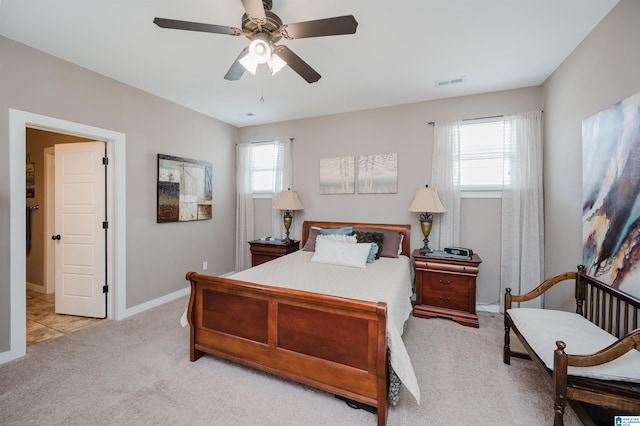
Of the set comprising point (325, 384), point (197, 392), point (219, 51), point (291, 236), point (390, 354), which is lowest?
point (197, 392)

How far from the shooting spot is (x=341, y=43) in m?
2.38

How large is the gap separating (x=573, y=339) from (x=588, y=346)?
8 centimetres

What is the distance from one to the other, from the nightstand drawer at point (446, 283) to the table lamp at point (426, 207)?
0.35 m

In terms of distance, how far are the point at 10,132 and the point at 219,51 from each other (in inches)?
75.6

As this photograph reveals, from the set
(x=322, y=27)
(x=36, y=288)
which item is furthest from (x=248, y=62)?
(x=36, y=288)

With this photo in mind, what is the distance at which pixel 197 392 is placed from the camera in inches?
77.8

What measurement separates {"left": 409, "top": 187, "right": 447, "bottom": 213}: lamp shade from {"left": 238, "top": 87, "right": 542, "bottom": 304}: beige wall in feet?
1.10

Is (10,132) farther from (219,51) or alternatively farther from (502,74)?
(502,74)

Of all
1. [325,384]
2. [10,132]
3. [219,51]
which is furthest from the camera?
[219,51]

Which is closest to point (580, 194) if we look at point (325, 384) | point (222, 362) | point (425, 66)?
point (425, 66)

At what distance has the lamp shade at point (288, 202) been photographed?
420 cm

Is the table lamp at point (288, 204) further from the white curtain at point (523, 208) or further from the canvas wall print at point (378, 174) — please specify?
the white curtain at point (523, 208)

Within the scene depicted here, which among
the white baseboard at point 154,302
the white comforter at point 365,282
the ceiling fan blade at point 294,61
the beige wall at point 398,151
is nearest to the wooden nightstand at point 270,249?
the beige wall at point 398,151

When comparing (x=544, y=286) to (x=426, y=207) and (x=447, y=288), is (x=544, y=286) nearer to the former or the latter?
(x=447, y=288)
